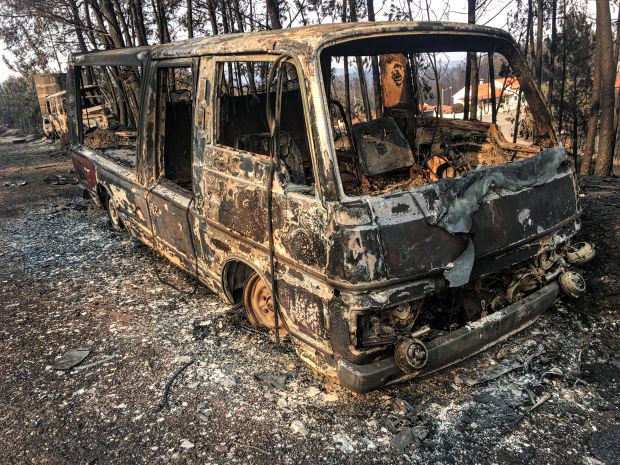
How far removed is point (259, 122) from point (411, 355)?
2686 mm

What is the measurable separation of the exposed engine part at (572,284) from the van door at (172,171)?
2.94 m

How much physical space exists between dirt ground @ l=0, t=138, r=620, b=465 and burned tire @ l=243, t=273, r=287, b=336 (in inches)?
5.6

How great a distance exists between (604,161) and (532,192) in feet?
28.7

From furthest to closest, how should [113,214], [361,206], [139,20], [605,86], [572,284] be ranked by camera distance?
[139,20] < [605,86] < [113,214] < [572,284] < [361,206]

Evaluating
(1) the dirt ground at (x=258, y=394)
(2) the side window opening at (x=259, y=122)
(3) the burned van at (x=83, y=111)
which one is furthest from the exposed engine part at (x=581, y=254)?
(3) the burned van at (x=83, y=111)

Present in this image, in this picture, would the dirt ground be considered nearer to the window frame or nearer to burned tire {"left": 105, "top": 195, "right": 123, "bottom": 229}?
the window frame

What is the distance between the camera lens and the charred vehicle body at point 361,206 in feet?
9.20

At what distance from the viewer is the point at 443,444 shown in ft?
9.18

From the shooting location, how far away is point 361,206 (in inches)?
108

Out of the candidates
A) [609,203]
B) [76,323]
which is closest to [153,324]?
[76,323]

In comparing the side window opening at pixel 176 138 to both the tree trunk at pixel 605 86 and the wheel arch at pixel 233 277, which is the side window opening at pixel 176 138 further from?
the tree trunk at pixel 605 86

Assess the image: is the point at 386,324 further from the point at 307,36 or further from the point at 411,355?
the point at 307,36

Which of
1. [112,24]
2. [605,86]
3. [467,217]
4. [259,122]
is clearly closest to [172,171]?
[259,122]

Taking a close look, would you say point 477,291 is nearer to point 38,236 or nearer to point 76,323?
point 76,323
